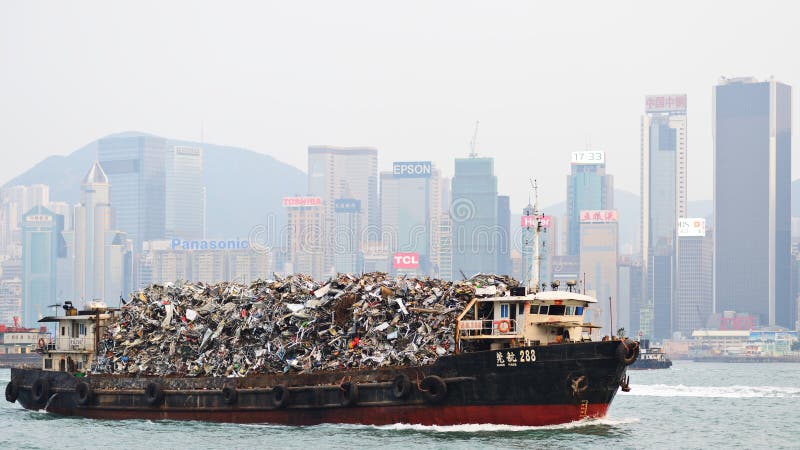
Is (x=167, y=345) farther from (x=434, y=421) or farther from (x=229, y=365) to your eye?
(x=434, y=421)

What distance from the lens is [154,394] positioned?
57844 mm

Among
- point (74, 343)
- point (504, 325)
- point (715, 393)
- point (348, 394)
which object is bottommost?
point (715, 393)

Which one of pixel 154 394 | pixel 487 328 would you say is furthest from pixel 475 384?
pixel 154 394

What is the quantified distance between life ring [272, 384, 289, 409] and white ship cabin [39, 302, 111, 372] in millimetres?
12720

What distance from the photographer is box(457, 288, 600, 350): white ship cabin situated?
169ft

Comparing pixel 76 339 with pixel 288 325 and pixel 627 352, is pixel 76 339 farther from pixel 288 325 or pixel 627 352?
pixel 627 352

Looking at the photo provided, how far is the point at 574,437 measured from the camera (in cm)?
4872

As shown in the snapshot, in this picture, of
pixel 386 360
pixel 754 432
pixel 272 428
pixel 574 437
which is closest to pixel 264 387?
pixel 272 428

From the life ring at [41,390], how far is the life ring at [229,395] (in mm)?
11797

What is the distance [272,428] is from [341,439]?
548 centimetres

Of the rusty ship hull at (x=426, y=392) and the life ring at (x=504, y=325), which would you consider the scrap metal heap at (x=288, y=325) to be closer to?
the rusty ship hull at (x=426, y=392)

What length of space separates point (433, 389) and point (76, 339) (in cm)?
2143

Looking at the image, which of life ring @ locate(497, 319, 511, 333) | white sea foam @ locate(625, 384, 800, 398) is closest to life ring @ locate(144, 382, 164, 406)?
life ring @ locate(497, 319, 511, 333)

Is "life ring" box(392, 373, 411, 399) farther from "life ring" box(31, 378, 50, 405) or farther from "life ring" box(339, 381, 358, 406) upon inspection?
"life ring" box(31, 378, 50, 405)
